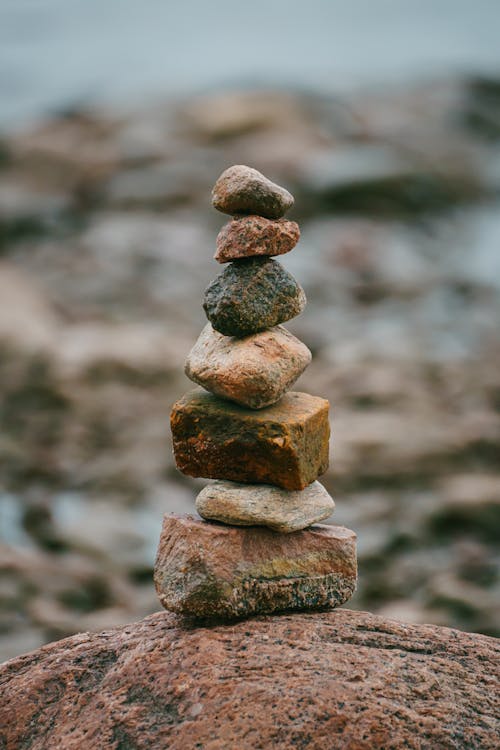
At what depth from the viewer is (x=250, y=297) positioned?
6.52 m

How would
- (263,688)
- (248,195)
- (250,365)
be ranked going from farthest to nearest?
(248,195) → (250,365) → (263,688)

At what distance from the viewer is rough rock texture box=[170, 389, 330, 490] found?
6430 mm

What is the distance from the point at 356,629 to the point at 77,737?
2190 mm

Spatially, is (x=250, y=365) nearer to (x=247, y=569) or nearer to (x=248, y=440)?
(x=248, y=440)

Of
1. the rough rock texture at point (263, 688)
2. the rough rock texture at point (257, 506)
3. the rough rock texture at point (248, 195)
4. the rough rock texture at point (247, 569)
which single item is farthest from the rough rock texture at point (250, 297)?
the rough rock texture at point (263, 688)

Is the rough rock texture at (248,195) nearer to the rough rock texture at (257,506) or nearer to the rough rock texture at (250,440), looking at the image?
the rough rock texture at (250,440)

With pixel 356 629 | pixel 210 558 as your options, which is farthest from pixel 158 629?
pixel 356 629

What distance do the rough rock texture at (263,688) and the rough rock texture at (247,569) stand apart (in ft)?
0.62

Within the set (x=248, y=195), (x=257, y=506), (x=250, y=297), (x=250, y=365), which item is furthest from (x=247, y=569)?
(x=248, y=195)

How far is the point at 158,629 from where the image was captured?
695 cm

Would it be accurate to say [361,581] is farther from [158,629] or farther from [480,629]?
[158,629]

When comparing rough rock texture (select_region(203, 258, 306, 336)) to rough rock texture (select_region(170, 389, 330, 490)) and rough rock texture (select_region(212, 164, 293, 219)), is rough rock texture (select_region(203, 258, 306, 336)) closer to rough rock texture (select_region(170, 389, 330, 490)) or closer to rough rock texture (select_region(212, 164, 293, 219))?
rough rock texture (select_region(212, 164, 293, 219))

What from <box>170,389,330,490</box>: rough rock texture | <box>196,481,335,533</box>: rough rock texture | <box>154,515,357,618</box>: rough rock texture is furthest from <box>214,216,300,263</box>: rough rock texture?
<box>154,515,357,618</box>: rough rock texture

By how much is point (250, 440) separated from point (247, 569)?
96 centimetres
